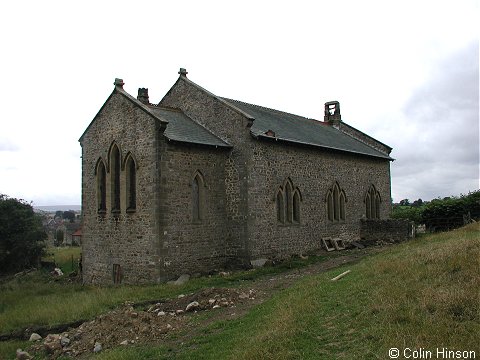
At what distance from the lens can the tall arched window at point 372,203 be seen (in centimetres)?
3122

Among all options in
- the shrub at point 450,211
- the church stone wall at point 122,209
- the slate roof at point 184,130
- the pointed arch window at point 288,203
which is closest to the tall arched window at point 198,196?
the slate roof at point 184,130

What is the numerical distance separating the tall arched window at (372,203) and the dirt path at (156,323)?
695 inches

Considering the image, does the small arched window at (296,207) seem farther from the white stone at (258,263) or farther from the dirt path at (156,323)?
the dirt path at (156,323)

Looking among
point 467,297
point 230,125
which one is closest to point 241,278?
point 230,125

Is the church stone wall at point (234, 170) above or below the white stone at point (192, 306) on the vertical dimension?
above

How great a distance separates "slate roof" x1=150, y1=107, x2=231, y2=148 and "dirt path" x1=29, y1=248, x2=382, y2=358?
7.71m

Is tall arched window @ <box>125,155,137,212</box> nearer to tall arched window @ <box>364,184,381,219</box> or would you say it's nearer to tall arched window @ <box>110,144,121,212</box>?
tall arched window @ <box>110,144,121,212</box>

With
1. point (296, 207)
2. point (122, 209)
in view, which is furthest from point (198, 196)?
point (296, 207)

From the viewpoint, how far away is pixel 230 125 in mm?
21797

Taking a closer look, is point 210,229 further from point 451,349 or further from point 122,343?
point 451,349

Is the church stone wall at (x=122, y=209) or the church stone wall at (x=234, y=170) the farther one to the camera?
the church stone wall at (x=234, y=170)

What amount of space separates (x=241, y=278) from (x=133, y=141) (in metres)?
7.71

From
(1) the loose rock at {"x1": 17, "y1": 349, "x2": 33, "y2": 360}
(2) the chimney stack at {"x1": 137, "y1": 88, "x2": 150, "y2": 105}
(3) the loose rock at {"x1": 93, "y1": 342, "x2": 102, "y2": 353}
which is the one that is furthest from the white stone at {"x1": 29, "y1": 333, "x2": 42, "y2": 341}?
(2) the chimney stack at {"x1": 137, "y1": 88, "x2": 150, "y2": 105}

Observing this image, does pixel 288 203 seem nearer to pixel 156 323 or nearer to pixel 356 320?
pixel 156 323
